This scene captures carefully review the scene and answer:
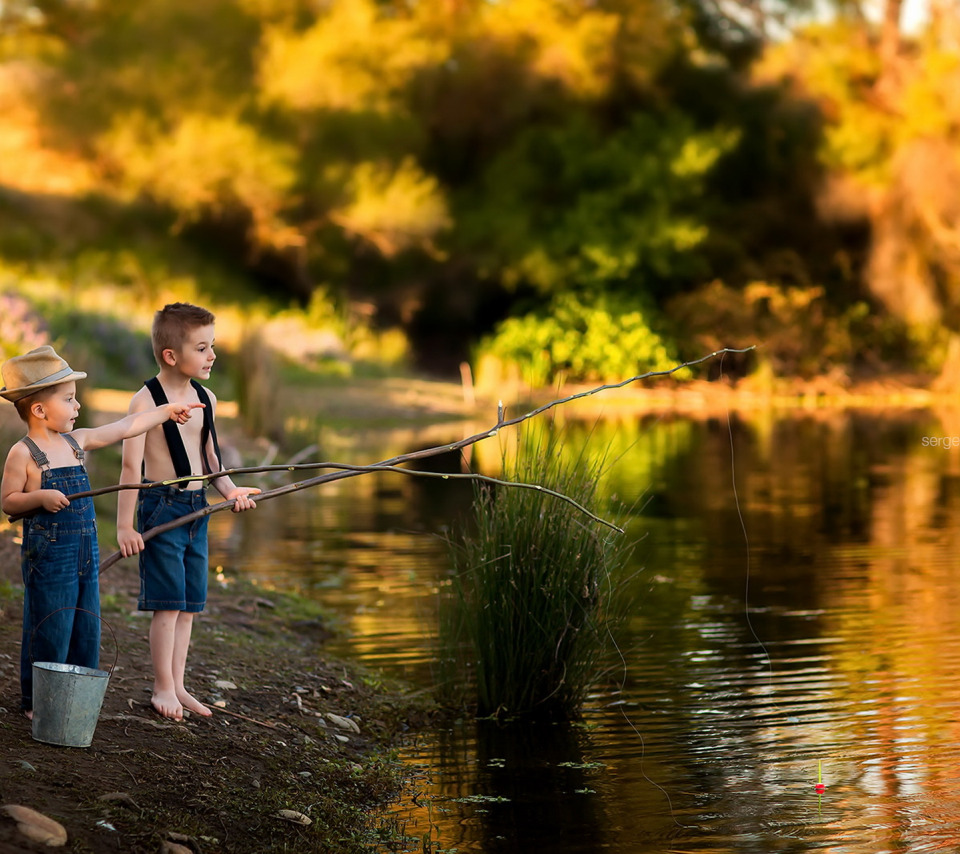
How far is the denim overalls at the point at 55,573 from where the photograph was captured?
197 inches

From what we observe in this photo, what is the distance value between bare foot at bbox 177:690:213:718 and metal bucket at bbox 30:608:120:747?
78cm

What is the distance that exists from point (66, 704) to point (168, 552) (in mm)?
765

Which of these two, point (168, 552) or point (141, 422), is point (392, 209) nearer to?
point (168, 552)

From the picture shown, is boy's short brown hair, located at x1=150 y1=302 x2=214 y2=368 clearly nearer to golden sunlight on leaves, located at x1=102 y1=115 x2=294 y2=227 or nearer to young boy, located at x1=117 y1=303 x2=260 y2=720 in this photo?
young boy, located at x1=117 y1=303 x2=260 y2=720

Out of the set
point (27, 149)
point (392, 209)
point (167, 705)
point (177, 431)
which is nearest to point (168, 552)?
point (177, 431)

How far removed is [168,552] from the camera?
5309mm

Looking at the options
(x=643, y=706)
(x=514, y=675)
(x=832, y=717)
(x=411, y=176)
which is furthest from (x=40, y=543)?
(x=411, y=176)

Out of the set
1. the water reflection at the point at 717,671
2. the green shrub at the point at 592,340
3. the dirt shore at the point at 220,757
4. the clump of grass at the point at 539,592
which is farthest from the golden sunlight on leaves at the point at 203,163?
the clump of grass at the point at 539,592

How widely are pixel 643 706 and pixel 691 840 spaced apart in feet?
5.94

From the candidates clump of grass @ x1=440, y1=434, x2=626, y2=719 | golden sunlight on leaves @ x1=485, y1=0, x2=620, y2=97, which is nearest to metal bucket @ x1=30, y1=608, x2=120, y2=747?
clump of grass @ x1=440, y1=434, x2=626, y2=719

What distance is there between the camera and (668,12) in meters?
36.6

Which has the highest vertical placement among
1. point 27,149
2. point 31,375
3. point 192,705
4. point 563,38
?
point 563,38

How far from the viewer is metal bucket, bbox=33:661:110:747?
4.64m

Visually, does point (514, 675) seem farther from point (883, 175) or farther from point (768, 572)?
point (883, 175)
